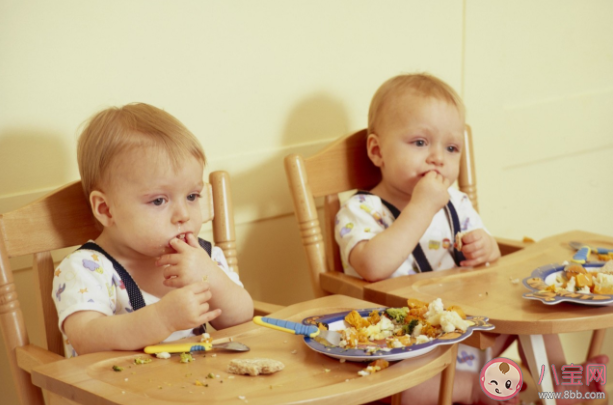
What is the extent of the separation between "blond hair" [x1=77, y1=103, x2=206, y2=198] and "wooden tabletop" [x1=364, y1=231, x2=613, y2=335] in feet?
1.46

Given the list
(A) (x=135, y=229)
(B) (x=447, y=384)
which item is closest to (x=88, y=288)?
(A) (x=135, y=229)

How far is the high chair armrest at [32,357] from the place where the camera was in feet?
3.68

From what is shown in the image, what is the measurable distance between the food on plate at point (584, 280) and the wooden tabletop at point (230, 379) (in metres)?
0.36

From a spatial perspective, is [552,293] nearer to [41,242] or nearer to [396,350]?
[396,350]

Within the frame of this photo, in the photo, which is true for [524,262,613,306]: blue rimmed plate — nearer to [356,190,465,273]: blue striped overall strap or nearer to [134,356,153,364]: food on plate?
[356,190,465,273]: blue striped overall strap

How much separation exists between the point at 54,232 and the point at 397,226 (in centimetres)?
68

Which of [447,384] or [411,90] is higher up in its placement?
[411,90]

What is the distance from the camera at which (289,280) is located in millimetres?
1808

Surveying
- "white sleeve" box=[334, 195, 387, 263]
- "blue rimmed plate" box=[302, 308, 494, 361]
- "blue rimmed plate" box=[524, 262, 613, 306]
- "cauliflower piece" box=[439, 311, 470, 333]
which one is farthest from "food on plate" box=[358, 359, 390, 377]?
"white sleeve" box=[334, 195, 387, 263]

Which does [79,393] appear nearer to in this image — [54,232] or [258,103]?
[54,232]

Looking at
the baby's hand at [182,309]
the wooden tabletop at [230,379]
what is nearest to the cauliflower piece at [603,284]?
the wooden tabletop at [230,379]

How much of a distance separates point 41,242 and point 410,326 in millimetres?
670

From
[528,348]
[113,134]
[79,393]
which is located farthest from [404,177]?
[79,393]

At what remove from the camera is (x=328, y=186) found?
163 cm
